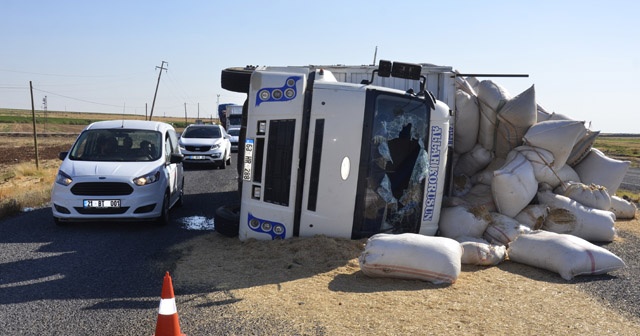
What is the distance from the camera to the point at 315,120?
7.15 m

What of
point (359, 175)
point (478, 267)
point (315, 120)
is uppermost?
point (315, 120)

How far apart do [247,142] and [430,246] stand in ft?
9.58

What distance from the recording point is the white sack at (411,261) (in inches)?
237

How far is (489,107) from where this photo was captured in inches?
384

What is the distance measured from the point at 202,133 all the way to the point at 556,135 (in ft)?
48.8

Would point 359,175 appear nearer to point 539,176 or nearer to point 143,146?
point 539,176

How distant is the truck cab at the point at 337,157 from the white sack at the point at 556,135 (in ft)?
7.27

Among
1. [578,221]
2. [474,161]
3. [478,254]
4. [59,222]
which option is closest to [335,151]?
[478,254]

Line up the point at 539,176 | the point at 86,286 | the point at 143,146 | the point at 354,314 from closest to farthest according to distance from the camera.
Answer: the point at 354,314 → the point at 86,286 → the point at 539,176 → the point at 143,146

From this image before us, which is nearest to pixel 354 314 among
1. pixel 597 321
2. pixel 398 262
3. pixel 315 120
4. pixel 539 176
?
pixel 398 262

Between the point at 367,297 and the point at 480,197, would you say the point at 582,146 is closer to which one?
the point at 480,197

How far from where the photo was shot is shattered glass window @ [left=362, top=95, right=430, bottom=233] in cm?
724

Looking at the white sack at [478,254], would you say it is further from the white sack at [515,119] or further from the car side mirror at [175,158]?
the car side mirror at [175,158]

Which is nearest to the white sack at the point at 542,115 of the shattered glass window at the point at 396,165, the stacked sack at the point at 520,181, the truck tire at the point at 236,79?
the stacked sack at the point at 520,181
